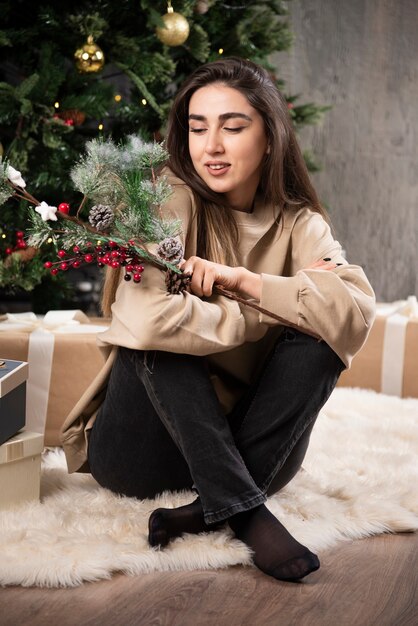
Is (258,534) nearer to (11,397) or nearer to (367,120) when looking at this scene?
(11,397)

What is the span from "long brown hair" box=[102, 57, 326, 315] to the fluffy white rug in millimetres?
451

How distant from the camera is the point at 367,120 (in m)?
4.00

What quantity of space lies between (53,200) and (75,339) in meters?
0.62

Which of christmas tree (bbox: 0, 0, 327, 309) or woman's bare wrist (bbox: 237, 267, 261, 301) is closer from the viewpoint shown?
woman's bare wrist (bbox: 237, 267, 261, 301)

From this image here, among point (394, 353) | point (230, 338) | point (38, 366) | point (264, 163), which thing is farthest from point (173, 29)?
point (230, 338)

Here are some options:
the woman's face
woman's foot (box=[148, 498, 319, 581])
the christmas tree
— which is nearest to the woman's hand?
the woman's face

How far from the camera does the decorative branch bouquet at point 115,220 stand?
1556 mm

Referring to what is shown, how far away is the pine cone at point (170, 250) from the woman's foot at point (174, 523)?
0.48m

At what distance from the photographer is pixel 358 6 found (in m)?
3.91

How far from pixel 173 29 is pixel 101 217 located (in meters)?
1.32

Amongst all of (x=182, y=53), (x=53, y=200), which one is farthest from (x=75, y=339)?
(x=182, y=53)

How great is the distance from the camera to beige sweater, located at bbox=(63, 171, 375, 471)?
5.22 ft

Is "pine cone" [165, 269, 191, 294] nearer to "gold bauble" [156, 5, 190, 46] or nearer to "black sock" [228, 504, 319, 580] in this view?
"black sock" [228, 504, 319, 580]

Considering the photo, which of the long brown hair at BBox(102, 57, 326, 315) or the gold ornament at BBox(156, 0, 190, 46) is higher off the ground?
the gold ornament at BBox(156, 0, 190, 46)
